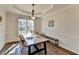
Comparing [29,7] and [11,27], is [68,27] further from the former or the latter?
[11,27]

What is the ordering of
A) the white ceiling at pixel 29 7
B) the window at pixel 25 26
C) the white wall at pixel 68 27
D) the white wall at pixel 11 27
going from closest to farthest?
the white wall at pixel 68 27
the white ceiling at pixel 29 7
the white wall at pixel 11 27
the window at pixel 25 26

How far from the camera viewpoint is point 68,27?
4066mm

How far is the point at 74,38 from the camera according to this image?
12.2 feet

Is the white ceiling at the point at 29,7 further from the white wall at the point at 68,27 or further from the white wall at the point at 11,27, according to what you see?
the white wall at the point at 11,27

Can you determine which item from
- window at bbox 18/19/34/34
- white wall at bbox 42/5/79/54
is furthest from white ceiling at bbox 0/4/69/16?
window at bbox 18/19/34/34

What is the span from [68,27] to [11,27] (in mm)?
3828

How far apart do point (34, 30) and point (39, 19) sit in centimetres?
107

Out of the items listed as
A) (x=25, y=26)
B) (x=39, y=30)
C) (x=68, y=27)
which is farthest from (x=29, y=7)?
(x=39, y=30)

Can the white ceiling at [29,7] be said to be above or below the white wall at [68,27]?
above

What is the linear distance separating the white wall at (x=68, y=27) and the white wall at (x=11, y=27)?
2835 mm

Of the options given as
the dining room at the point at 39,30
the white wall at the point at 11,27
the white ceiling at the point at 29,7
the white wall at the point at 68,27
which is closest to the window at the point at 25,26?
the dining room at the point at 39,30

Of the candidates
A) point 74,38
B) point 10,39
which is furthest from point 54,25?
point 10,39

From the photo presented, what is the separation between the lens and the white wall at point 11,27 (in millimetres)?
5852

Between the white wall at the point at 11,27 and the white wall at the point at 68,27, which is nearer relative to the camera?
the white wall at the point at 68,27
